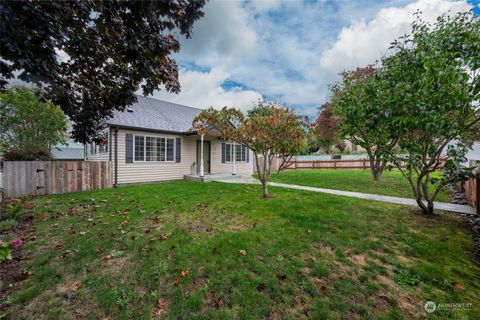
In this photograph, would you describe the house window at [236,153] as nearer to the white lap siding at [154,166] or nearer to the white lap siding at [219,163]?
the white lap siding at [219,163]

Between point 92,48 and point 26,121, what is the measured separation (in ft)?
49.4

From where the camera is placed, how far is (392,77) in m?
4.75

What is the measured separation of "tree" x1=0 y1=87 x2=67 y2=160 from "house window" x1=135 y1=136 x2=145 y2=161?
6256 mm

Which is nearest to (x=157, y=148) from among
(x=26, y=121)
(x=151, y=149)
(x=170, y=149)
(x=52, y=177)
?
(x=151, y=149)

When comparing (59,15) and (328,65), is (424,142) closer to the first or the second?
(59,15)

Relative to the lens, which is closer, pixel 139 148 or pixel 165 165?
pixel 139 148

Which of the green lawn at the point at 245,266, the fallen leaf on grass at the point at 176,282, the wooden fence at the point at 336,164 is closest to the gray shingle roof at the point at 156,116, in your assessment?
the green lawn at the point at 245,266

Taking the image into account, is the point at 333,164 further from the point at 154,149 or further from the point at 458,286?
the point at 458,286

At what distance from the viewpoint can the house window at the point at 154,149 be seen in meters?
10.5

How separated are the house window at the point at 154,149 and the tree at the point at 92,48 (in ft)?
22.4

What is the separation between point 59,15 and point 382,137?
6334mm

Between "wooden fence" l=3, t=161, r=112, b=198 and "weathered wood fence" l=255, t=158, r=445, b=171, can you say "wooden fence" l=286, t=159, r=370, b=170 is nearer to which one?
"weathered wood fence" l=255, t=158, r=445, b=171

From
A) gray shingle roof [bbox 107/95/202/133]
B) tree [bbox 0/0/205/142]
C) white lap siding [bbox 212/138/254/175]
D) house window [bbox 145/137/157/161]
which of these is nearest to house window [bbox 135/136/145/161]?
house window [bbox 145/137/157/161]

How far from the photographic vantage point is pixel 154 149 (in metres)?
11.0
